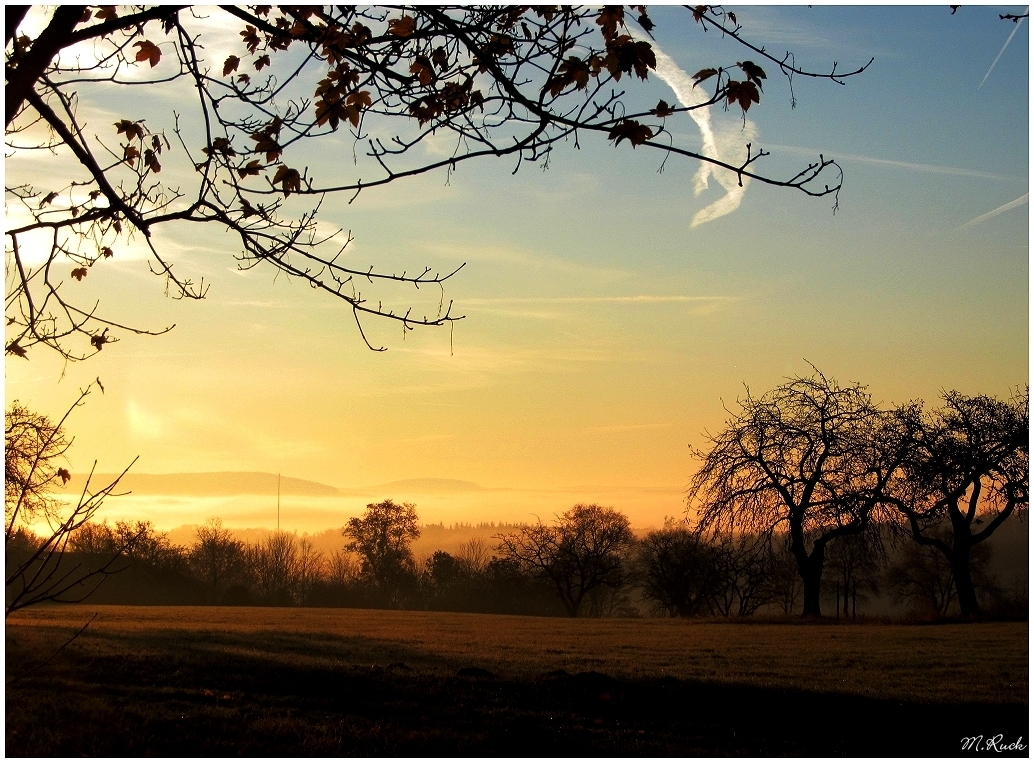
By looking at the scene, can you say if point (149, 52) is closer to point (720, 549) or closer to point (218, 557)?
point (720, 549)

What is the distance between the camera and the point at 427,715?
11312mm

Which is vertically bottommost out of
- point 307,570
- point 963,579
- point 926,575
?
point 926,575

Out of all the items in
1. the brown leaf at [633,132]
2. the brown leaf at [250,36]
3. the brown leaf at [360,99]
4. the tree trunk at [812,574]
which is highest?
the brown leaf at [250,36]

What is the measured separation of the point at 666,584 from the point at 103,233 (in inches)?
2120

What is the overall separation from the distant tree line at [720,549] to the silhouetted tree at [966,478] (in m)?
0.05

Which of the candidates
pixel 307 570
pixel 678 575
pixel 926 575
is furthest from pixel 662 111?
pixel 307 570

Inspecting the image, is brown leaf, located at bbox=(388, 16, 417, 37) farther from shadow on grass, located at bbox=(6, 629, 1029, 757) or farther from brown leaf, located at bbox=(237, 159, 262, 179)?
shadow on grass, located at bbox=(6, 629, 1029, 757)

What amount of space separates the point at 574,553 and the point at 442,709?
55476 mm

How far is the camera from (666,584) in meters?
57.4

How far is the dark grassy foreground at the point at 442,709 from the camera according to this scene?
10039 mm

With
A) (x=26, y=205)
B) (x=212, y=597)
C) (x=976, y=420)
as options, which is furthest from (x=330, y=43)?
(x=212, y=597)

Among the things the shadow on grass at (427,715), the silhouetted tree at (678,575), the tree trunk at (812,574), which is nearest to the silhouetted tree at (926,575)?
the silhouetted tree at (678,575)

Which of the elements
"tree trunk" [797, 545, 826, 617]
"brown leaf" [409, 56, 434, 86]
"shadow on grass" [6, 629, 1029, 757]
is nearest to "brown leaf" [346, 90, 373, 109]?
"brown leaf" [409, 56, 434, 86]

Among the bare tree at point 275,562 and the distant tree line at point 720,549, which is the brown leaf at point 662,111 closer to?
the distant tree line at point 720,549
